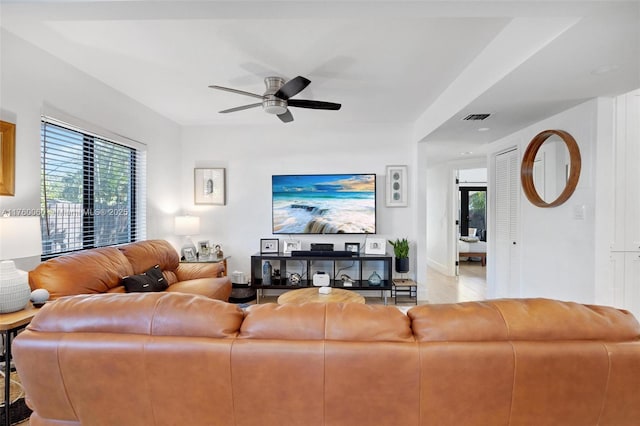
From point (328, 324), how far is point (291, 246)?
11.2 ft

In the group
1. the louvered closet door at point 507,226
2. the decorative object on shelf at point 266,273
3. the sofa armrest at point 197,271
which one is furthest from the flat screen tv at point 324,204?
the louvered closet door at point 507,226

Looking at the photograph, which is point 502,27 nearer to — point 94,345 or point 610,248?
point 610,248

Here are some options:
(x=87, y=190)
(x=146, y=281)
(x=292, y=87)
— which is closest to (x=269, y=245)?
(x=146, y=281)

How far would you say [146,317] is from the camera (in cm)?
99

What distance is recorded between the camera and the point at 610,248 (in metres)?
2.49

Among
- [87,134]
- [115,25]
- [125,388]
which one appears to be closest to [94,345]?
[125,388]

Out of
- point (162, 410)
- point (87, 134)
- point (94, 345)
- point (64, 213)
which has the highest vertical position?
point (87, 134)

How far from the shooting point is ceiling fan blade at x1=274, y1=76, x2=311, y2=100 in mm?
2307

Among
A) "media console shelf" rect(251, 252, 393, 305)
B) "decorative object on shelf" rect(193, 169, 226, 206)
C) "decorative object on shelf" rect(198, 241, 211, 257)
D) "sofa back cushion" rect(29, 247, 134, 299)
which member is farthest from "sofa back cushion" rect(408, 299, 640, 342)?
"decorative object on shelf" rect(193, 169, 226, 206)

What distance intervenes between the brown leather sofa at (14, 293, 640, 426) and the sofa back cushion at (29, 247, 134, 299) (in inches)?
54.8

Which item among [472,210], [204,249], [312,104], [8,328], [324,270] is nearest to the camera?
[8,328]

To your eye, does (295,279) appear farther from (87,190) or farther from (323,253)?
(87,190)

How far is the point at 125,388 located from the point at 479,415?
1126mm

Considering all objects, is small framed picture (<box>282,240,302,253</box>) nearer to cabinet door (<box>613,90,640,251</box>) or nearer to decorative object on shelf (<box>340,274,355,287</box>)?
decorative object on shelf (<box>340,274,355,287</box>)
